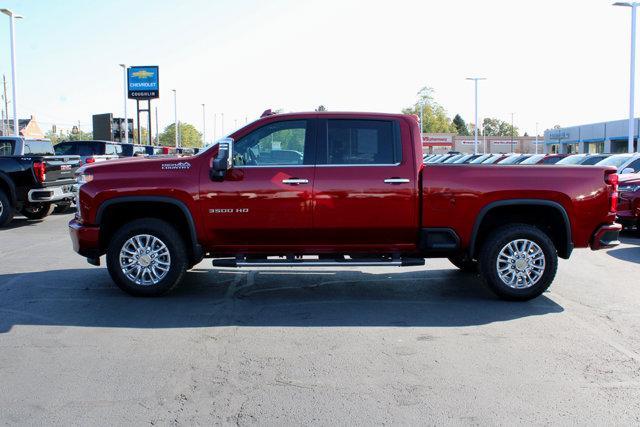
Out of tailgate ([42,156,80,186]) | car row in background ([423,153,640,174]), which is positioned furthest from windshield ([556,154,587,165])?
tailgate ([42,156,80,186])

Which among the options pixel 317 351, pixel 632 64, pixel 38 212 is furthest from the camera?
pixel 632 64

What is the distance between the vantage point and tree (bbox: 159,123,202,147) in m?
117

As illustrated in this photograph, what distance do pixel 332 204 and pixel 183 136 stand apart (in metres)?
120

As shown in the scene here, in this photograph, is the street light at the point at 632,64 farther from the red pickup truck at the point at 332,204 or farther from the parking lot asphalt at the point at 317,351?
the red pickup truck at the point at 332,204

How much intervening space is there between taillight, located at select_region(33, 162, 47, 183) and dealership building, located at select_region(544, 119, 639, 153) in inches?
2098

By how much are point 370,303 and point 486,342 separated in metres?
1.70

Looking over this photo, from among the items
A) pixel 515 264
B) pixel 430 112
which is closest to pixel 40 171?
pixel 515 264

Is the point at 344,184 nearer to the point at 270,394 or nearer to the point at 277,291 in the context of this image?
the point at 277,291

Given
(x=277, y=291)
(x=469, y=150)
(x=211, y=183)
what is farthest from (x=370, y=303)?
(x=469, y=150)

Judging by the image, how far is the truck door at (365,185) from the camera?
23.4ft

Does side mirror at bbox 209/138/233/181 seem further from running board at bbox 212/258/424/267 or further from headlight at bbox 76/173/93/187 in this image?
headlight at bbox 76/173/93/187

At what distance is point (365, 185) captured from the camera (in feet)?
23.4

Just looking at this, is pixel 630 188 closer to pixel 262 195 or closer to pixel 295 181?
pixel 295 181

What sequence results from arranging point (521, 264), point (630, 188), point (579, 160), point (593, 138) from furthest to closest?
point (593, 138) → point (579, 160) → point (630, 188) → point (521, 264)
